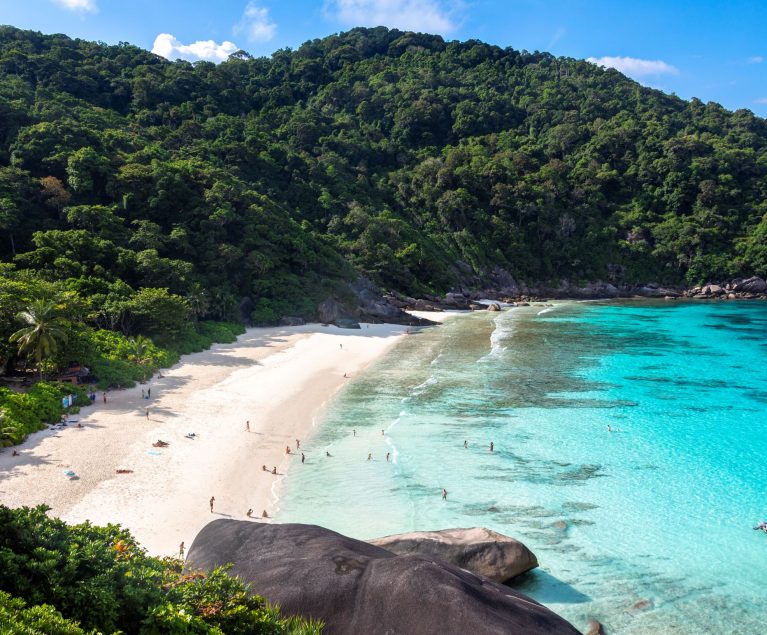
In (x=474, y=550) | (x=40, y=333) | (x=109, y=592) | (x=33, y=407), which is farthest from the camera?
(x=40, y=333)

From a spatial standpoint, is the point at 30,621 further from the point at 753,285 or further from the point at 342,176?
the point at 753,285

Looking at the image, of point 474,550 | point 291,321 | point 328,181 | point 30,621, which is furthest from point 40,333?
point 328,181

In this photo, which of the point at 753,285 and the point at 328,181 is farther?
the point at 328,181

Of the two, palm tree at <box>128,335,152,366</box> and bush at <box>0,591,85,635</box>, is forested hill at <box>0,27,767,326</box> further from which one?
bush at <box>0,591,85,635</box>

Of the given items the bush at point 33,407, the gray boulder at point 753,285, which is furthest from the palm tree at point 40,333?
the gray boulder at point 753,285

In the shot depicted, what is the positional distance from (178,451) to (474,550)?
1426 cm

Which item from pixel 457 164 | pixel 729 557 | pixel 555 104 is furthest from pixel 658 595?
pixel 555 104

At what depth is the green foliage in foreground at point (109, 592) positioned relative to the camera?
304 inches

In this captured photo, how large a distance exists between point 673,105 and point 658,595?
158078mm

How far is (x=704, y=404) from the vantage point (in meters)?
31.1

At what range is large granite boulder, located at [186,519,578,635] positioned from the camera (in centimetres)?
859

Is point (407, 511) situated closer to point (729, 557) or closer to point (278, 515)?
point (278, 515)

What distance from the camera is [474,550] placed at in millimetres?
14203

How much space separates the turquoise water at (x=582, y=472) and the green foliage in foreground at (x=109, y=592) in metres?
8.78
